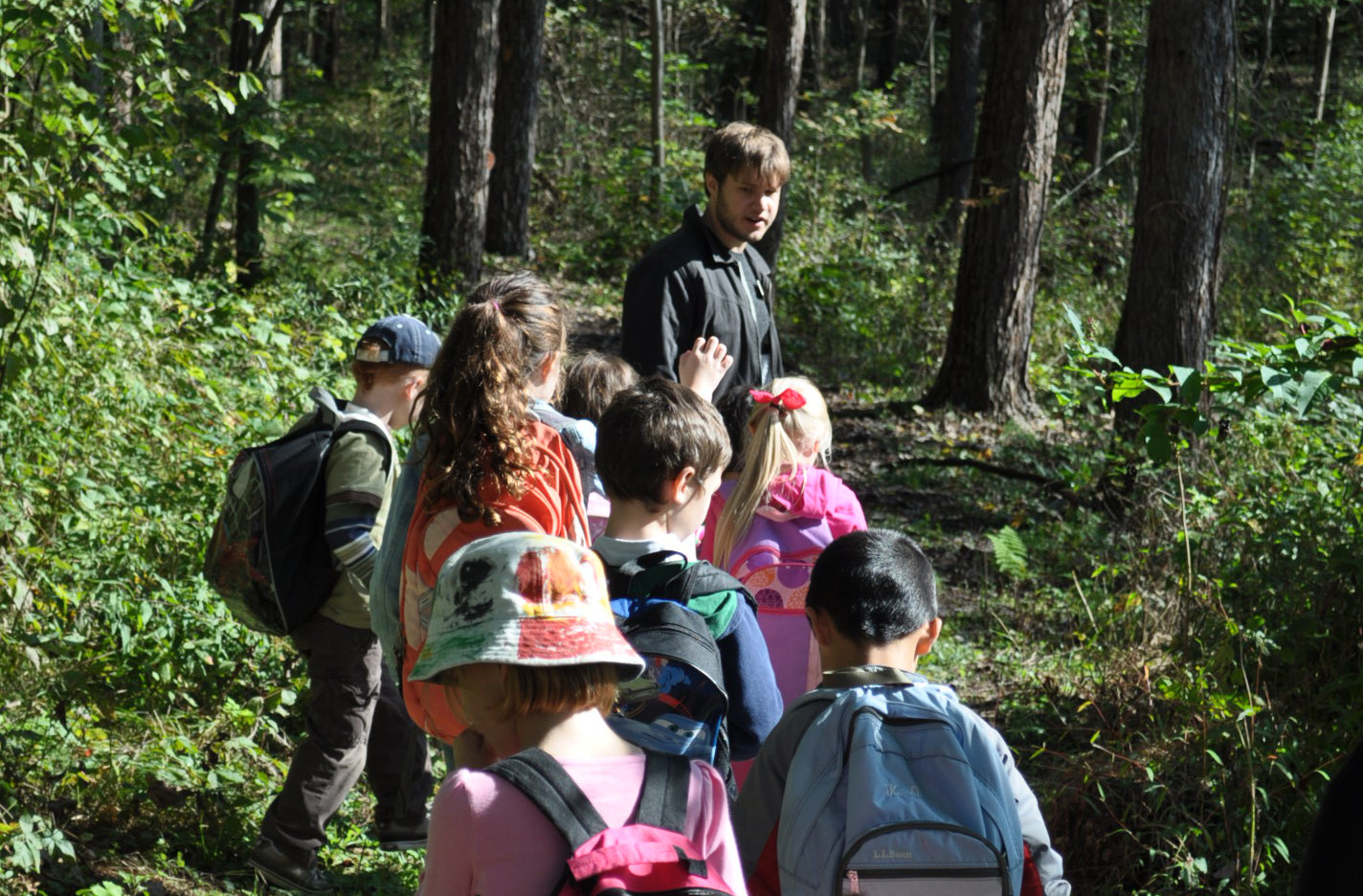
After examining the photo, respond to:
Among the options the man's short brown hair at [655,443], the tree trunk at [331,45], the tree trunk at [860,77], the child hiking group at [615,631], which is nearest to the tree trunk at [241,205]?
the child hiking group at [615,631]

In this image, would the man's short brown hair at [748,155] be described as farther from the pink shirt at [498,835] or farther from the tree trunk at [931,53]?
the tree trunk at [931,53]

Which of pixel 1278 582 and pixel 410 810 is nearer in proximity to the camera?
pixel 410 810

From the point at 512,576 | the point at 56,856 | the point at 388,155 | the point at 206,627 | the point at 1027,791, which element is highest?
the point at 388,155

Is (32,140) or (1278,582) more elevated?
(32,140)

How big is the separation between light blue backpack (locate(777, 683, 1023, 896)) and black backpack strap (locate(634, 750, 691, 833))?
49cm

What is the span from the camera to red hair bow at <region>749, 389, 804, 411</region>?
11.9 feet

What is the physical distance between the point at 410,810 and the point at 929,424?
666 cm

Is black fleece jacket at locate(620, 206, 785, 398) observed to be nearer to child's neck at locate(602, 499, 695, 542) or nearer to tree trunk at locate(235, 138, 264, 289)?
child's neck at locate(602, 499, 695, 542)

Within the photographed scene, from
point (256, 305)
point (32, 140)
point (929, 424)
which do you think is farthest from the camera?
point (929, 424)

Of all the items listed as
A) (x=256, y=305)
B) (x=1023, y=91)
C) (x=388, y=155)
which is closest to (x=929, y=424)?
(x=1023, y=91)

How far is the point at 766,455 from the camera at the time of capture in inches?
143

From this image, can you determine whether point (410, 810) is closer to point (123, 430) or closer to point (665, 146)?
point (123, 430)

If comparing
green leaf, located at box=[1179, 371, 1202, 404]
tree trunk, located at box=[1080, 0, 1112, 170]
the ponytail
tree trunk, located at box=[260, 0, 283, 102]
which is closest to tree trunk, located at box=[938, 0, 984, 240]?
tree trunk, located at box=[1080, 0, 1112, 170]

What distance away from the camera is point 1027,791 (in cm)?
249
